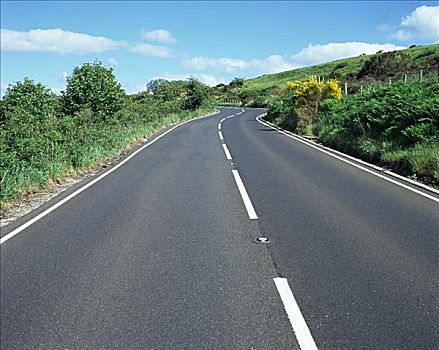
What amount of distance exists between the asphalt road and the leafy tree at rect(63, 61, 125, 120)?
76.8 feet

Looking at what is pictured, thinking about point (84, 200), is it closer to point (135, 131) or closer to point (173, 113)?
point (135, 131)

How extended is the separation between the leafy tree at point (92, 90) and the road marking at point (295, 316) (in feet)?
94.7

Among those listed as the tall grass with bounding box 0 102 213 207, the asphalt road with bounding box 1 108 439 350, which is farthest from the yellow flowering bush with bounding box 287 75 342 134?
the asphalt road with bounding box 1 108 439 350

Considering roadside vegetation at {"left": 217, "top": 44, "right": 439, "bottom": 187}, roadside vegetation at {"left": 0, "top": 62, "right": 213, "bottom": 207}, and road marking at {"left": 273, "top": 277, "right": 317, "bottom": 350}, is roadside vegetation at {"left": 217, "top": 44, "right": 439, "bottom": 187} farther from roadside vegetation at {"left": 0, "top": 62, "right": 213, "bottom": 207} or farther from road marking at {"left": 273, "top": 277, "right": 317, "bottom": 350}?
roadside vegetation at {"left": 0, "top": 62, "right": 213, "bottom": 207}

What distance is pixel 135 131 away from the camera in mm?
27734

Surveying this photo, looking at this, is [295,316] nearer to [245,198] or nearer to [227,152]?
[245,198]

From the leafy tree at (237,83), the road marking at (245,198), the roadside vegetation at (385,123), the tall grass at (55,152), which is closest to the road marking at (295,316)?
the road marking at (245,198)

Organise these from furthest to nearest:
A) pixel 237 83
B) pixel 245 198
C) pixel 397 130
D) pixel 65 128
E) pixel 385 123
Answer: pixel 237 83 → pixel 385 123 → pixel 65 128 → pixel 397 130 → pixel 245 198

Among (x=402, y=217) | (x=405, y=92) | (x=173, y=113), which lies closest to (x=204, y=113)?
(x=173, y=113)

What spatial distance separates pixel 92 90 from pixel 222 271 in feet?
97.1

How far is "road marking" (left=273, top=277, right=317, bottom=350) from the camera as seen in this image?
4.08 m

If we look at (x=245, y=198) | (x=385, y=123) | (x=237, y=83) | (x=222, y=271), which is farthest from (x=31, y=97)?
(x=237, y=83)

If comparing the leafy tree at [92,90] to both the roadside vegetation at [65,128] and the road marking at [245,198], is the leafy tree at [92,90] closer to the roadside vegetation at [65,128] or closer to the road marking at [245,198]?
the roadside vegetation at [65,128]

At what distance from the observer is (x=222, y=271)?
581 cm
